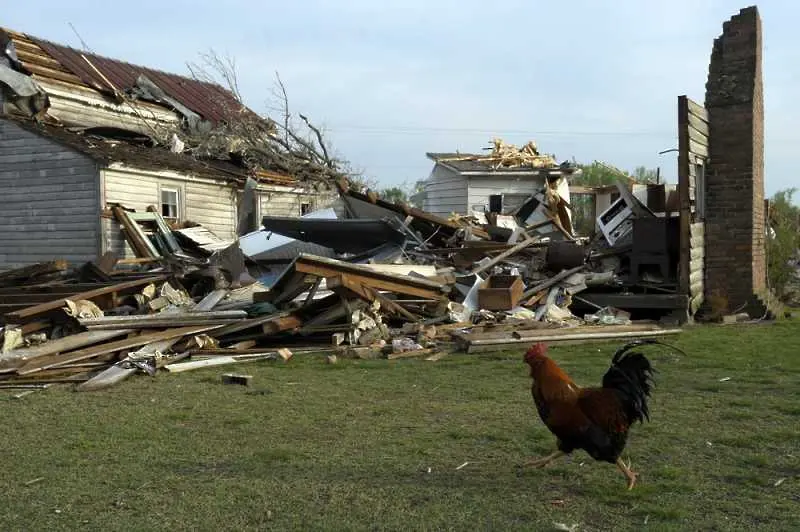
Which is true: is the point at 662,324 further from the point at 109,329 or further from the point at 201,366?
the point at 109,329

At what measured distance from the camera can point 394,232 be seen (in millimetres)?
14852

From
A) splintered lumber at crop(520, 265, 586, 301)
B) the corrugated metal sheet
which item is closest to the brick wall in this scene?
splintered lumber at crop(520, 265, 586, 301)

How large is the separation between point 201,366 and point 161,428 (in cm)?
327

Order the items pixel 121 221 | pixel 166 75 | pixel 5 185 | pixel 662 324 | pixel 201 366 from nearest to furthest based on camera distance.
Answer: pixel 201 366 → pixel 662 324 → pixel 121 221 → pixel 5 185 → pixel 166 75

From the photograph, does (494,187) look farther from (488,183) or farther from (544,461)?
(544,461)

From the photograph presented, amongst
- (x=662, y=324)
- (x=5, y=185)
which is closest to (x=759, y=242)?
(x=662, y=324)

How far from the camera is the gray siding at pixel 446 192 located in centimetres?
2610

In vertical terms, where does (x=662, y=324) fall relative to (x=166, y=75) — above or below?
below

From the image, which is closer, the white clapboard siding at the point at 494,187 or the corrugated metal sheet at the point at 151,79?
the corrugated metal sheet at the point at 151,79

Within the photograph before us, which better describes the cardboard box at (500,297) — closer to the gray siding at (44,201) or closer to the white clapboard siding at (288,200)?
the gray siding at (44,201)

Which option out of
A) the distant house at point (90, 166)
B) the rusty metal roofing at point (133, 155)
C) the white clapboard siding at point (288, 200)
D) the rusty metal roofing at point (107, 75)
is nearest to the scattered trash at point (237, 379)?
A: the distant house at point (90, 166)

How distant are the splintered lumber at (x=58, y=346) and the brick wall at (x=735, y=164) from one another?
10.9 meters

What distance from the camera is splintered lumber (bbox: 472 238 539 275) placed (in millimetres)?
14179

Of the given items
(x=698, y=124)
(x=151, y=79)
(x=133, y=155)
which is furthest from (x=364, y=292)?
→ (x=151, y=79)
